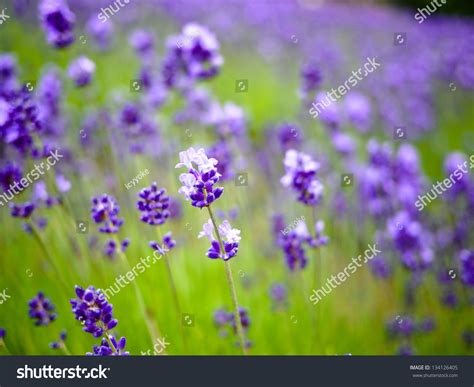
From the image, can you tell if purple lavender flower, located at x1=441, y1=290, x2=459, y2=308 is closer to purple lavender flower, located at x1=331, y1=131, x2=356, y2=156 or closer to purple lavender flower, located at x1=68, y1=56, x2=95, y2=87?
purple lavender flower, located at x1=331, y1=131, x2=356, y2=156

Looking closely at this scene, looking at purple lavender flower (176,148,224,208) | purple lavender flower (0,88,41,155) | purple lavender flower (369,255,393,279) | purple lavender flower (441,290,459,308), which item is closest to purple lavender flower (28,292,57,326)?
purple lavender flower (0,88,41,155)

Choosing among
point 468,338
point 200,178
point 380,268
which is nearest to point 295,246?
point 200,178

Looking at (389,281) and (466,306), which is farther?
(389,281)

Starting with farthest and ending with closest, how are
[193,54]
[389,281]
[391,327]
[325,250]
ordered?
[325,250] < [389,281] < [391,327] < [193,54]

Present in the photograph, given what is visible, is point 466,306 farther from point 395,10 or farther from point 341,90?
point 395,10

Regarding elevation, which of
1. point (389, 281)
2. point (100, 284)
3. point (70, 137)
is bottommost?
point (389, 281)
